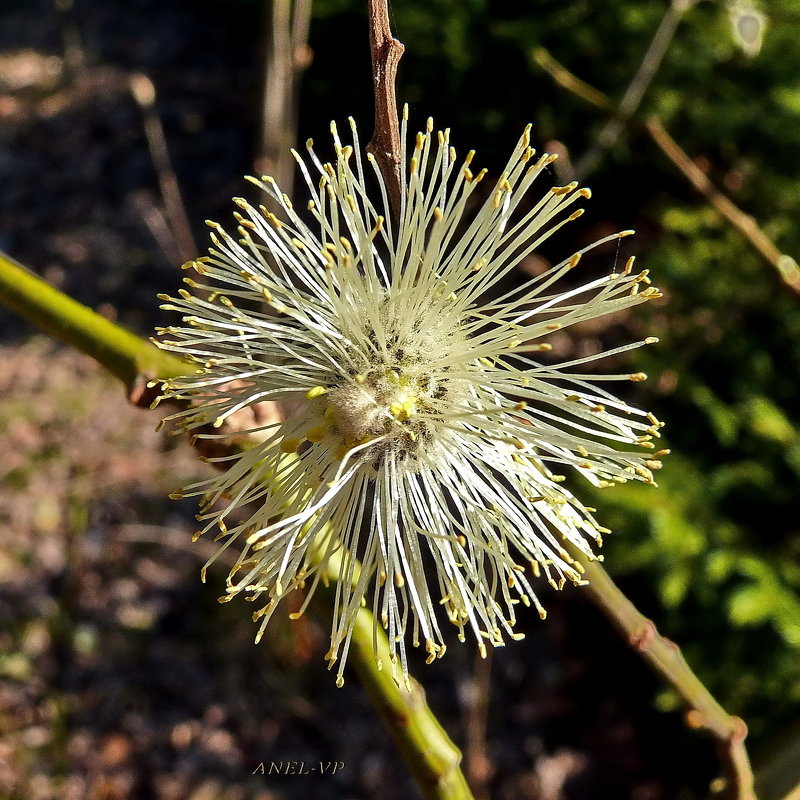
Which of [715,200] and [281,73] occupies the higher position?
[281,73]

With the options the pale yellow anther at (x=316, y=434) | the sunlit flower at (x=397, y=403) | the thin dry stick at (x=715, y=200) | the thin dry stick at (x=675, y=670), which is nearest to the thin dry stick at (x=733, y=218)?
the thin dry stick at (x=715, y=200)

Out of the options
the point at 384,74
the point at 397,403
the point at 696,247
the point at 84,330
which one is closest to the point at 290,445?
the point at 397,403

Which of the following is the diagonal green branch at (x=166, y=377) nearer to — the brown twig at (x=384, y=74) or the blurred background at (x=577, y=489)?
the brown twig at (x=384, y=74)

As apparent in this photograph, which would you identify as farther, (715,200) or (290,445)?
(715,200)

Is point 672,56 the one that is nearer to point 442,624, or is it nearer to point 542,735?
point 442,624

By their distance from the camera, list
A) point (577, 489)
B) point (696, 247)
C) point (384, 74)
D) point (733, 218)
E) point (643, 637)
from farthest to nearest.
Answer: point (696, 247) < point (577, 489) < point (733, 218) < point (643, 637) < point (384, 74)

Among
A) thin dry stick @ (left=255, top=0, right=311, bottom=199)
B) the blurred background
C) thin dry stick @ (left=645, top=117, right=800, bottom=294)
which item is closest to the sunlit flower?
thin dry stick @ (left=645, top=117, right=800, bottom=294)

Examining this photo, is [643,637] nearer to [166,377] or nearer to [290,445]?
[290,445]
